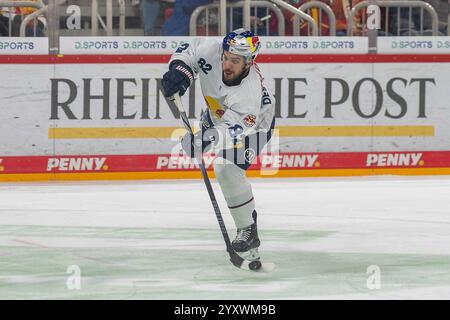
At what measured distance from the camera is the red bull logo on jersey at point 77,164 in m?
14.1

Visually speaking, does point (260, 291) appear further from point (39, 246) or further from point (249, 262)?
point (39, 246)

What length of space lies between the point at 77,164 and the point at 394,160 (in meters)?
3.57

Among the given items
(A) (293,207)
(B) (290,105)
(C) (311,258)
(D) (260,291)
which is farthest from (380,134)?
(D) (260,291)

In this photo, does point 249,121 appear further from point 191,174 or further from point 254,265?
point 191,174

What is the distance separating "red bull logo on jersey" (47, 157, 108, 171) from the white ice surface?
1.16ft

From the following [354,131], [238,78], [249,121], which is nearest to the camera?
[249,121]

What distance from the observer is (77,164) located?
46.4 ft

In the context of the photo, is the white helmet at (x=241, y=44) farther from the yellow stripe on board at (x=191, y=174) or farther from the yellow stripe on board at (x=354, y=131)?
the yellow stripe on board at (x=354, y=131)

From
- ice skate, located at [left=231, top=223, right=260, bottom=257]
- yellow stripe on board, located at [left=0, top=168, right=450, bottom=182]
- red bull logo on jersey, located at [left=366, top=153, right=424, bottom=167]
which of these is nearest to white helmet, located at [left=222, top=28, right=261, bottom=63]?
ice skate, located at [left=231, top=223, right=260, bottom=257]

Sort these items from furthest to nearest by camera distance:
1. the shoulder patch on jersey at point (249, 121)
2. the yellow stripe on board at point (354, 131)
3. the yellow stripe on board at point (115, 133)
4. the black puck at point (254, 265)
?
the yellow stripe on board at point (354, 131) < the yellow stripe on board at point (115, 133) < the shoulder patch on jersey at point (249, 121) < the black puck at point (254, 265)

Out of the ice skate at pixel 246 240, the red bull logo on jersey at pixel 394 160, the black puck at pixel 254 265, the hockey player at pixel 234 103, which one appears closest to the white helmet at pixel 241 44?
the hockey player at pixel 234 103

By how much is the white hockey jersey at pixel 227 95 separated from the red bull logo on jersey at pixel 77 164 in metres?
5.59

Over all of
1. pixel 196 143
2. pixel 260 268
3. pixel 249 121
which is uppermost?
pixel 249 121

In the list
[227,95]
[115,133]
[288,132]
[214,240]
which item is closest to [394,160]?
[288,132]
